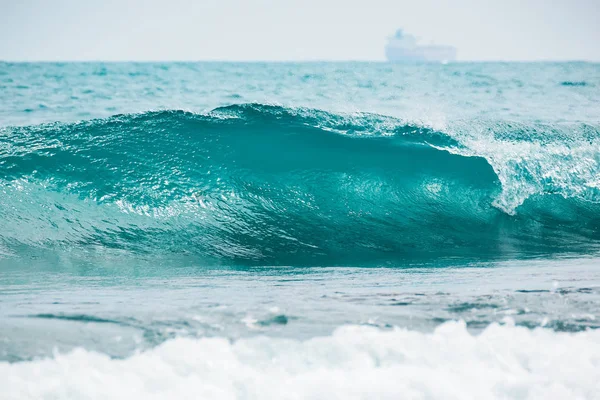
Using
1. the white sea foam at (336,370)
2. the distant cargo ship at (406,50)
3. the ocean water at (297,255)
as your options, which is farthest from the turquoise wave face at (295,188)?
the distant cargo ship at (406,50)

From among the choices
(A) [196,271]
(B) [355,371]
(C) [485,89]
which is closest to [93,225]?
(A) [196,271]

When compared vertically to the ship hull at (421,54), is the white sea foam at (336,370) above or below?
below

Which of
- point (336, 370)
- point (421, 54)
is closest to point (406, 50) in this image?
point (421, 54)

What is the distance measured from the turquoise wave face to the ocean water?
0.02 m

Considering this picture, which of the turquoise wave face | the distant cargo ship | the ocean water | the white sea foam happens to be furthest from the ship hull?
the white sea foam

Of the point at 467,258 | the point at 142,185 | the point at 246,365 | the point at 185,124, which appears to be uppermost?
the point at 185,124

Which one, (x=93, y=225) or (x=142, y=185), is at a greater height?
(x=142, y=185)

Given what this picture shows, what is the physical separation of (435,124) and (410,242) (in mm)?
2383

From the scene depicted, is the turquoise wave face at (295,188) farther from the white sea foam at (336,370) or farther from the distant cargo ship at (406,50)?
the distant cargo ship at (406,50)

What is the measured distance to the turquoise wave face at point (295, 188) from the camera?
517 centimetres

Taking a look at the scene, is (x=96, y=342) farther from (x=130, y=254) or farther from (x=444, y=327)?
(x=130, y=254)

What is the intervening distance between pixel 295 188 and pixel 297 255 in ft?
4.48

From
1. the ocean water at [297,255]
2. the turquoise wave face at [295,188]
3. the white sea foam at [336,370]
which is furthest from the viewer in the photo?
the turquoise wave face at [295,188]

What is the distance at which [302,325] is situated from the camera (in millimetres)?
2791
